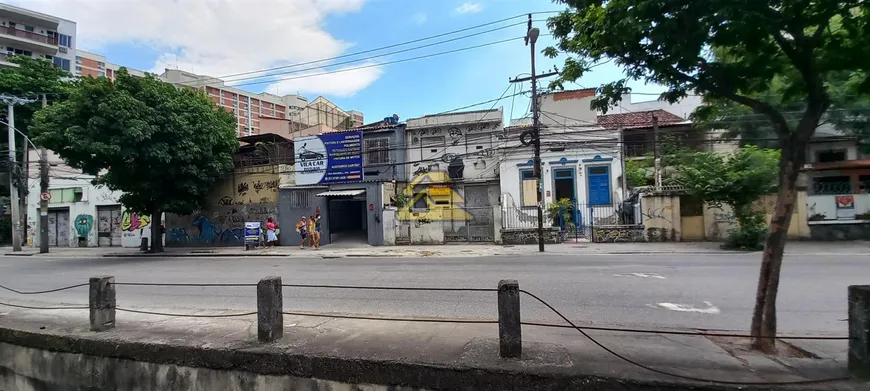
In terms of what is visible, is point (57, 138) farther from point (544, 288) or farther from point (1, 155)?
point (1, 155)

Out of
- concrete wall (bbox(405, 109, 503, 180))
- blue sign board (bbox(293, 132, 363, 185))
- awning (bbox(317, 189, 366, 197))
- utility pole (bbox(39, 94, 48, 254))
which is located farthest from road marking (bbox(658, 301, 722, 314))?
utility pole (bbox(39, 94, 48, 254))

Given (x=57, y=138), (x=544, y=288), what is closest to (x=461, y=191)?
(x=544, y=288)

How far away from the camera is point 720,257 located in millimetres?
13672

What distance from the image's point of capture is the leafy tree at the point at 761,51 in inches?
152

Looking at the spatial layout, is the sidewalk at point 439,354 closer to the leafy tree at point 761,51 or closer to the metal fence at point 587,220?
the leafy tree at point 761,51

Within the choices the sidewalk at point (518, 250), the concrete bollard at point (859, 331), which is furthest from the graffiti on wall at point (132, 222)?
the concrete bollard at point (859, 331)

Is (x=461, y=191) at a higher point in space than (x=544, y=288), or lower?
higher

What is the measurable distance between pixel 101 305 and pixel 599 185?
21.4 meters

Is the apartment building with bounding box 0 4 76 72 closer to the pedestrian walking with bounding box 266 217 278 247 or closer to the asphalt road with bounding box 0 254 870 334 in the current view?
the pedestrian walking with bounding box 266 217 278 247

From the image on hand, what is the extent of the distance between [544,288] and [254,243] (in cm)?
1791

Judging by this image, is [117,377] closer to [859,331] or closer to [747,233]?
[859,331]

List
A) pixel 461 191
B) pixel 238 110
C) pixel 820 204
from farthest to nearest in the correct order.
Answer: pixel 238 110, pixel 461 191, pixel 820 204

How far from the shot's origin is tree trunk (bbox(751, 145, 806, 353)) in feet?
13.4

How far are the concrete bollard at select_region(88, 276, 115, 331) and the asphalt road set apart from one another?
247 centimetres
